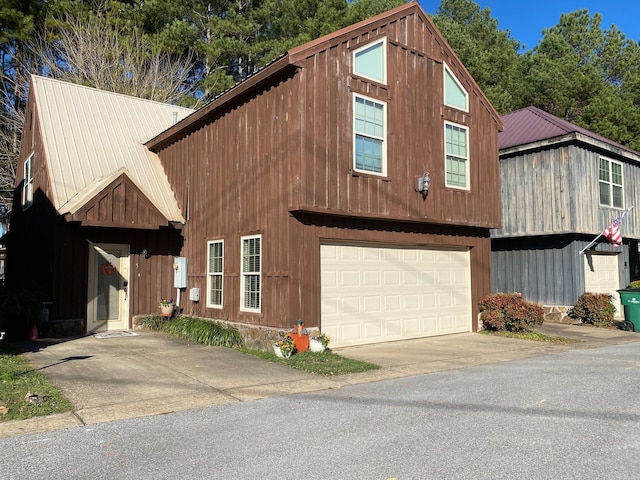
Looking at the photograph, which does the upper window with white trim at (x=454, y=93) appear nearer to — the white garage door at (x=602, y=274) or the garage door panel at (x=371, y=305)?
the garage door panel at (x=371, y=305)

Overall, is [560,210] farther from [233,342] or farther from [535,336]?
[233,342]

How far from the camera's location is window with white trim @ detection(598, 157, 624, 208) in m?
17.1

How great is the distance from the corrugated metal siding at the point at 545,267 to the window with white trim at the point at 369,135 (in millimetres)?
7883

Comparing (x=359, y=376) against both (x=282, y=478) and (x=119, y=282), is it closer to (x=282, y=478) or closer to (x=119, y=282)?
(x=282, y=478)

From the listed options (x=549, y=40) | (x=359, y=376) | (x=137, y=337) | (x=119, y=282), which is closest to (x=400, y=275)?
(x=359, y=376)

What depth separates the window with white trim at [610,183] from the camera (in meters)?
17.1

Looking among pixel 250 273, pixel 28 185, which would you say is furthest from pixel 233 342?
pixel 28 185

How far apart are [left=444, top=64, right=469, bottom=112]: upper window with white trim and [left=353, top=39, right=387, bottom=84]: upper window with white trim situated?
2.23m

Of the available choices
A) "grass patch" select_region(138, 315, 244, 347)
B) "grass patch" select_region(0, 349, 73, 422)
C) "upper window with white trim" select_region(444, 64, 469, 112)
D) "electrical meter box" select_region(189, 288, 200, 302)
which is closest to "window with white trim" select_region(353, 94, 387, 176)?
"upper window with white trim" select_region(444, 64, 469, 112)

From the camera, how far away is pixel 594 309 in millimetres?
15469

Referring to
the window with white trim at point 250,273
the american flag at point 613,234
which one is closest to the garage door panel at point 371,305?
the window with white trim at point 250,273

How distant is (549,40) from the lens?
32.0 meters

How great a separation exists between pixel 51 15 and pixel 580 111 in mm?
27419

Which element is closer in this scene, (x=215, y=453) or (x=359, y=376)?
(x=215, y=453)
